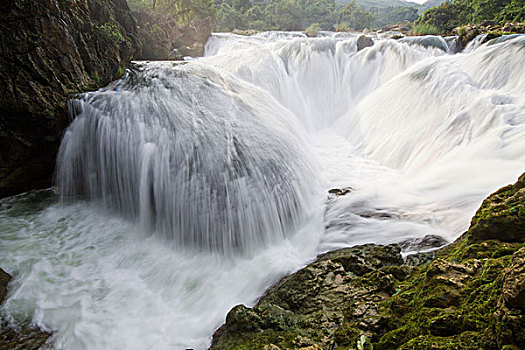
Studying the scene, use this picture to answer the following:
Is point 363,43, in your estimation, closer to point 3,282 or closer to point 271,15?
point 3,282

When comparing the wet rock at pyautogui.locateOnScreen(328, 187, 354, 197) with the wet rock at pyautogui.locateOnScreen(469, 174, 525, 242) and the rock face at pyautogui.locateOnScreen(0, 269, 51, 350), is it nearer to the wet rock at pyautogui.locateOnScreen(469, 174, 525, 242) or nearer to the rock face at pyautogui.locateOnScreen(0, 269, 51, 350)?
the wet rock at pyautogui.locateOnScreen(469, 174, 525, 242)

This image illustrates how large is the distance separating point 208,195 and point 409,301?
9.89ft

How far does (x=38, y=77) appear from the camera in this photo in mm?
4793

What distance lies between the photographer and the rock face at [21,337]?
8.72 ft

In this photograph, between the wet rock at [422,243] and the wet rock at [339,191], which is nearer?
the wet rock at [422,243]

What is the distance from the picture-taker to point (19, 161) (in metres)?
5.02

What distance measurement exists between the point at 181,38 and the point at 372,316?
1894 cm

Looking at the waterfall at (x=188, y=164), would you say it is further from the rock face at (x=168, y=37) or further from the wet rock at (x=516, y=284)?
the rock face at (x=168, y=37)

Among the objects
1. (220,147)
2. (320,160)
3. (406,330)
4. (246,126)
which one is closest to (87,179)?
(220,147)

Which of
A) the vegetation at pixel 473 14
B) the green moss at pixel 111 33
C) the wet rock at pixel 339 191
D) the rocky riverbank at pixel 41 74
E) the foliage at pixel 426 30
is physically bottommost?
the wet rock at pixel 339 191

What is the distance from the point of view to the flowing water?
10.9 feet

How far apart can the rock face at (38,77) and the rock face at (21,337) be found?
3.27 metres

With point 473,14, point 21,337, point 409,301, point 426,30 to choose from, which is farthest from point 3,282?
point 473,14

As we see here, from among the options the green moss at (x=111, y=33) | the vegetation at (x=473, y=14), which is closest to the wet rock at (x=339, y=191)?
the green moss at (x=111, y=33)
